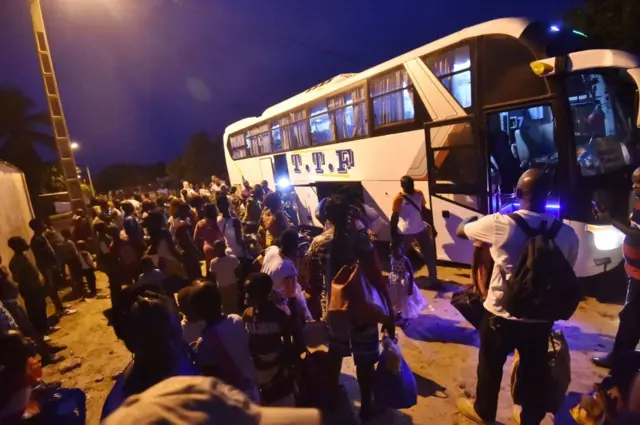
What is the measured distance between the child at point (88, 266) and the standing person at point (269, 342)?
259 inches

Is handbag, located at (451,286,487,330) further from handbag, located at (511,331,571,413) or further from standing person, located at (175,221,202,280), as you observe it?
standing person, located at (175,221,202,280)

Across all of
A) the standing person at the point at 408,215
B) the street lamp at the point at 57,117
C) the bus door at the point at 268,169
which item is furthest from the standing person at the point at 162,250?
the bus door at the point at 268,169

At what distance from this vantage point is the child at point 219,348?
2.29 meters

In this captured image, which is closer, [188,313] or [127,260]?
[188,313]

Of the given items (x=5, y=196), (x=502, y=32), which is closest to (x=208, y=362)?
(x=502, y=32)

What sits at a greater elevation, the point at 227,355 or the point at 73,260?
the point at 227,355

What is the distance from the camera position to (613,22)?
15.3m

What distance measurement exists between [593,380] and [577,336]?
89 centimetres

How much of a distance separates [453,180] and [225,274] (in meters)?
3.96

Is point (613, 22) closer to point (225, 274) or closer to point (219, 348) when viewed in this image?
point (225, 274)

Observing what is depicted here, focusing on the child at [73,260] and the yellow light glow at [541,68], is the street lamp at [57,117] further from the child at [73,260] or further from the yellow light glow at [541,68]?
the yellow light glow at [541,68]

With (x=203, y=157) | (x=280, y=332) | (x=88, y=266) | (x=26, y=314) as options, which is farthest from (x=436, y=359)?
(x=203, y=157)

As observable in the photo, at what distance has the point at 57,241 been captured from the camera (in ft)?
24.5

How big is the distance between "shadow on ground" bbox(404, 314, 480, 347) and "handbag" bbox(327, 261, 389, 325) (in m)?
2.14
